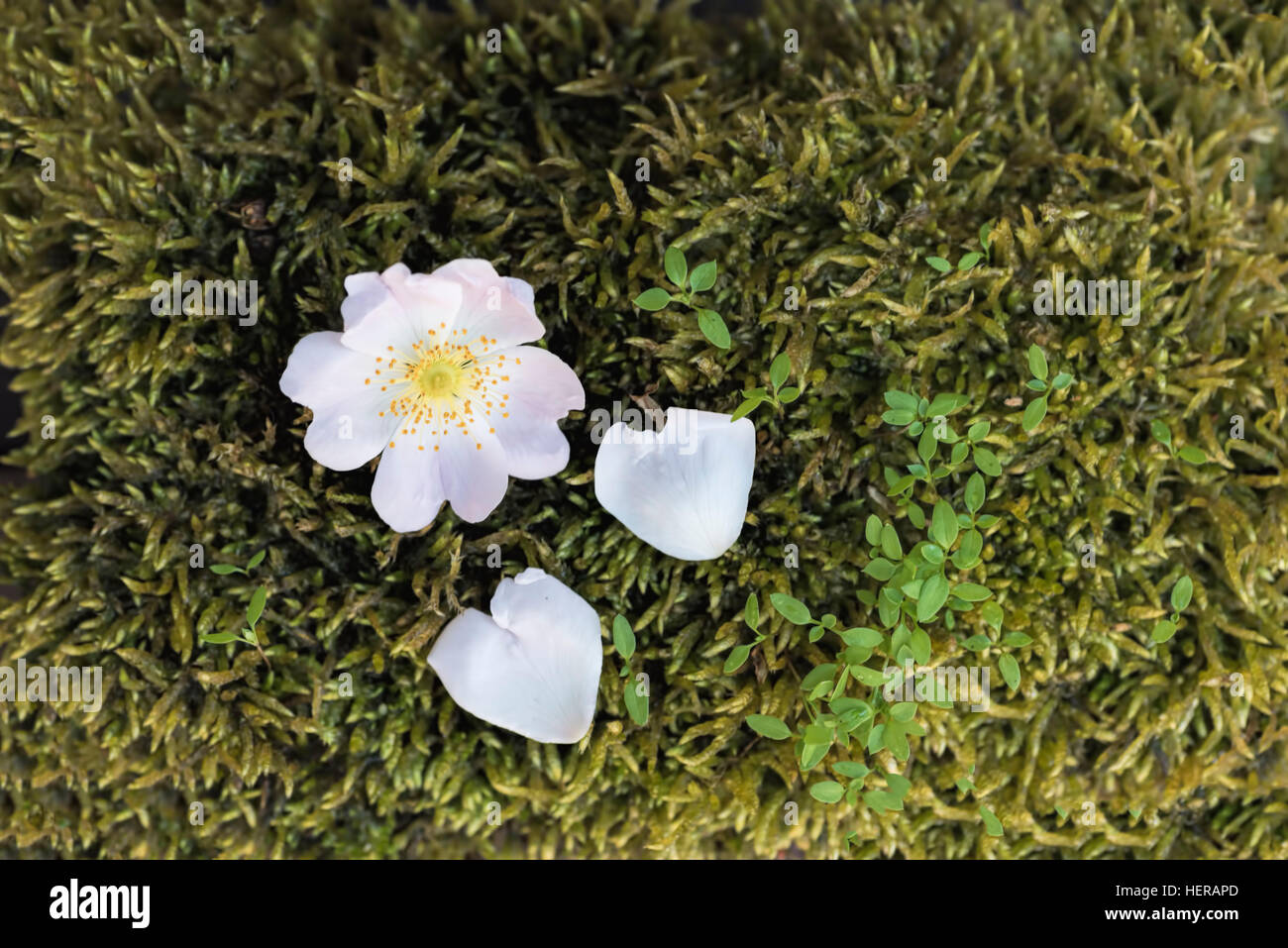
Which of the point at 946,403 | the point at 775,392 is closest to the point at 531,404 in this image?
the point at 775,392

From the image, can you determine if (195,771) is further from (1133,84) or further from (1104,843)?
(1133,84)

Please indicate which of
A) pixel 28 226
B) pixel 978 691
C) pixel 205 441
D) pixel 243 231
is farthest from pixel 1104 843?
pixel 28 226

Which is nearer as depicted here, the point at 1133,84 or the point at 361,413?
the point at 361,413

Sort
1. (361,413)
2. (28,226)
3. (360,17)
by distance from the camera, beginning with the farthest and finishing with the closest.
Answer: (360,17) < (28,226) < (361,413)

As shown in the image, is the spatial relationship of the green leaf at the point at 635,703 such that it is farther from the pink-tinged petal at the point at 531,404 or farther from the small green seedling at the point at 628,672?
the pink-tinged petal at the point at 531,404

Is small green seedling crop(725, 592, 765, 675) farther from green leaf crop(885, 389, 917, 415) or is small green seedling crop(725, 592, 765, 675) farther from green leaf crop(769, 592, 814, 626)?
green leaf crop(885, 389, 917, 415)

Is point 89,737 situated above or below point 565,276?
below

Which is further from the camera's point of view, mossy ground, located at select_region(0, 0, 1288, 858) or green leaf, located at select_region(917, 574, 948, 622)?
mossy ground, located at select_region(0, 0, 1288, 858)

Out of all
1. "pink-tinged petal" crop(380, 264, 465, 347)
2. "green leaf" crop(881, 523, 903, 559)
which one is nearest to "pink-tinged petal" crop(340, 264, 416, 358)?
"pink-tinged petal" crop(380, 264, 465, 347)
